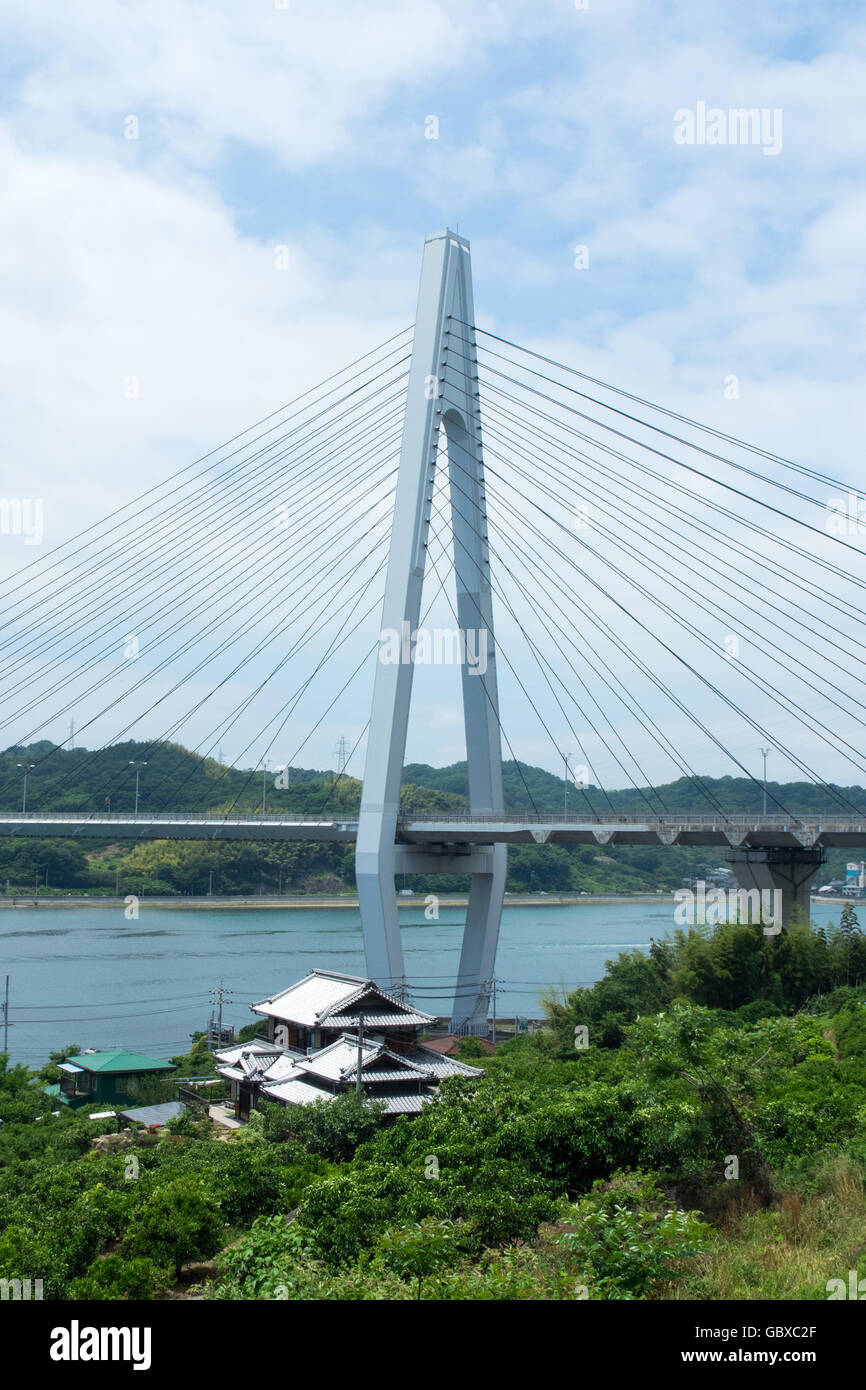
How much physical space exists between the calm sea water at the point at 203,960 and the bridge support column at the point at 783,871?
5703mm

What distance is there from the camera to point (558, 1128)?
331 inches

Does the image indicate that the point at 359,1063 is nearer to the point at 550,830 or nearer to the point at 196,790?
the point at 550,830

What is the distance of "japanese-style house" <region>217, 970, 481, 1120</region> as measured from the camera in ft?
44.4

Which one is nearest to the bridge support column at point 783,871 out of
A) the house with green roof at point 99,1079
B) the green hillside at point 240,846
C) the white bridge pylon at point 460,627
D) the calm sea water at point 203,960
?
the white bridge pylon at point 460,627

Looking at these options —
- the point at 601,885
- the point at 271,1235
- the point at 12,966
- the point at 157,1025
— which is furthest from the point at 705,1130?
the point at 601,885

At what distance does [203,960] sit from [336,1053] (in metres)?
21.5

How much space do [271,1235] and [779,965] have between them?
1356cm

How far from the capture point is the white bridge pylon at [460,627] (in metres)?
16.9

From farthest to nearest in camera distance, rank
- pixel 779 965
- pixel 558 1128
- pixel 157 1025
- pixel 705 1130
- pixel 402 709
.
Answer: pixel 157 1025 < pixel 779 965 < pixel 402 709 < pixel 558 1128 < pixel 705 1130

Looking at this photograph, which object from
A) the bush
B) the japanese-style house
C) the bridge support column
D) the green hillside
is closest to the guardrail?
the bridge support column

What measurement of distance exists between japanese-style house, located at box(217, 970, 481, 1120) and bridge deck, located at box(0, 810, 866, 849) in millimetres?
3151

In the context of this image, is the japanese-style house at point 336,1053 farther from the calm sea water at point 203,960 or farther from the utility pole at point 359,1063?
the calm sea water at point 203,960

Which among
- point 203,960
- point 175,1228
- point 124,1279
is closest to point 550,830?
point 175,1228

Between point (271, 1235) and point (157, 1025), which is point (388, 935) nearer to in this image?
point (271, 1235)
